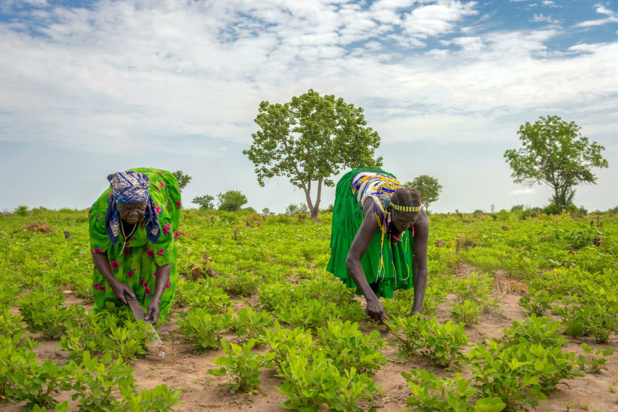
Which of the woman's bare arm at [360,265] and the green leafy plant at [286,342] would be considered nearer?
the green leafy plant at [286,342]

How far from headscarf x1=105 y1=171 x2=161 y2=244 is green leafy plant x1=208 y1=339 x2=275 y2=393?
139cm

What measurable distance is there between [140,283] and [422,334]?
8.66 feet

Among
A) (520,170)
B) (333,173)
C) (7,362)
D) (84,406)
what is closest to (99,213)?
(7,362)

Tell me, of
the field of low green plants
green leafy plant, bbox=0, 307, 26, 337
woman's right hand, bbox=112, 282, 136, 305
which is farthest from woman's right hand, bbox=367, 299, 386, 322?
green leafy plant, bbox=0, 307, 26, 337

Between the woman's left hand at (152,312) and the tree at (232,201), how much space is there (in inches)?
1414

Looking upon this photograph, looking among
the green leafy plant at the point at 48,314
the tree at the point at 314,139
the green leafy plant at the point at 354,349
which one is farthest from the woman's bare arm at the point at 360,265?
the tree at the point at 314,139

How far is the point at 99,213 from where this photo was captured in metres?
4.09

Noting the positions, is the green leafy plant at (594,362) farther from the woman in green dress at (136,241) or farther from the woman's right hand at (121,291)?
the woman's right hand at (121,291)

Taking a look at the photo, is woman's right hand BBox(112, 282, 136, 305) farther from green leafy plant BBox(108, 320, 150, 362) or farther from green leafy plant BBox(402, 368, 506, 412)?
green leafy plant BBox(402, 368, 506, 412)

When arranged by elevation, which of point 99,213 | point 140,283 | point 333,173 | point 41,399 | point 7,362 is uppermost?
point 333,173

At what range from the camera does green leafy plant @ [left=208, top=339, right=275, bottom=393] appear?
302 centimetres

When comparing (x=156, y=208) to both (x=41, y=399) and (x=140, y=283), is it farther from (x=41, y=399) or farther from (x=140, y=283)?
(x=41, y=399)

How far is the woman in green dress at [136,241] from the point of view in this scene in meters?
3.74

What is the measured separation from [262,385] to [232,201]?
38458mm
